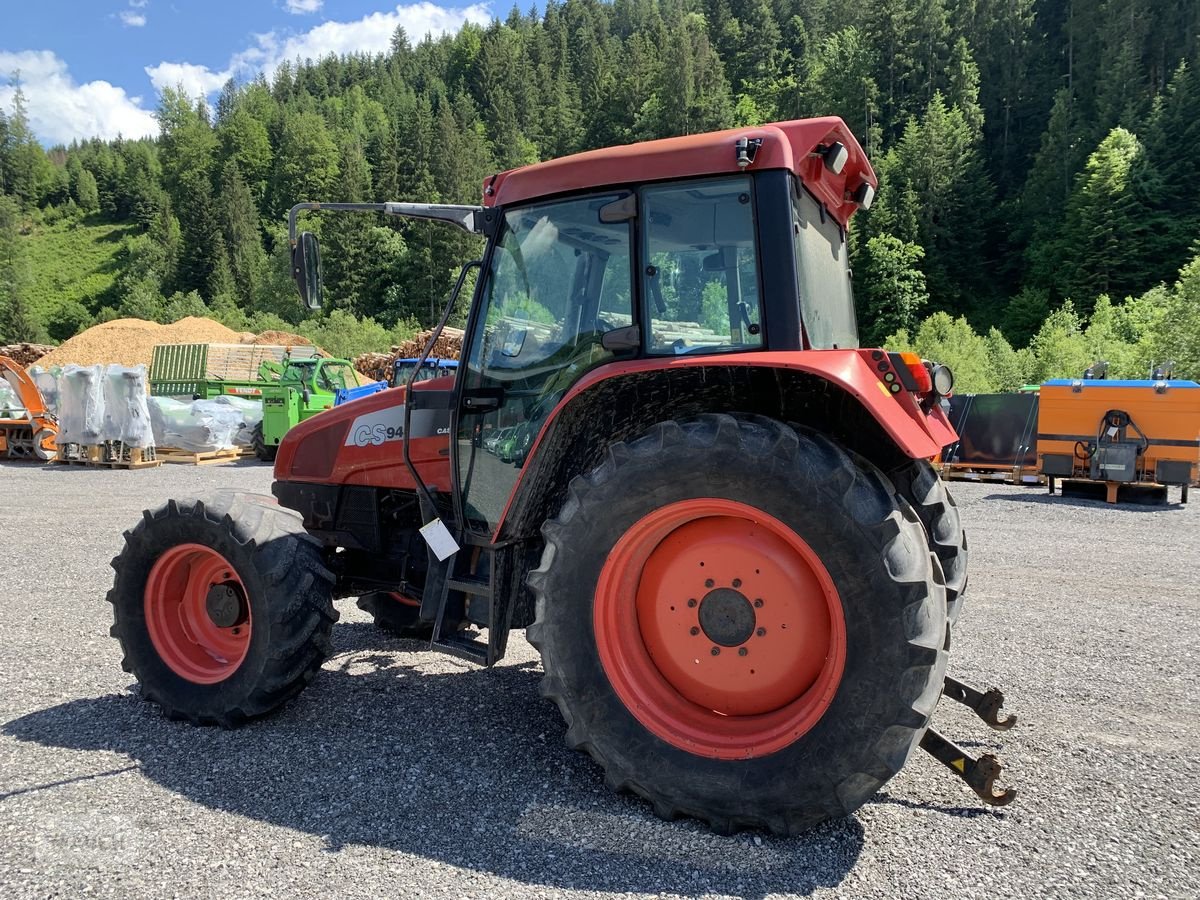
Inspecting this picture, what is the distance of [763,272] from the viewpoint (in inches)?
113

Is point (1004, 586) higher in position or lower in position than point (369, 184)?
lower

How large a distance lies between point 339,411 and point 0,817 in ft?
7.05

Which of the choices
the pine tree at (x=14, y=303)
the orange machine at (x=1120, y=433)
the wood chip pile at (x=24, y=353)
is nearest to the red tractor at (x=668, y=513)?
the orange machine at (x=1120, y=433)

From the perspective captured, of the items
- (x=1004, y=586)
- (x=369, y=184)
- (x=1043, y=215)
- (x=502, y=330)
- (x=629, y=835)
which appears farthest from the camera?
(x=369, y=184)

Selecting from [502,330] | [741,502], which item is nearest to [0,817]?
[502,330]

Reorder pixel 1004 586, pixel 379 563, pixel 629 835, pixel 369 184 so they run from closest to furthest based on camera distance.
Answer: pixel 629 835 → pixel 379 563 → pixel 1004 586 → pixel 369 184

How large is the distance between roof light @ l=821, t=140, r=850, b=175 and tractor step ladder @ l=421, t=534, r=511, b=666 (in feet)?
6.59

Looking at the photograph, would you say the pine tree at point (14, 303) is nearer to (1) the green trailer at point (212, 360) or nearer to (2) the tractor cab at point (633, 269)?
(1) the green trailer at point (212, 360)

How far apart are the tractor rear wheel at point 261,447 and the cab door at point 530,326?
47.3 ft

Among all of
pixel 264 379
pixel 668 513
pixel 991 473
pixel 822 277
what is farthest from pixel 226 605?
pixel 264 379

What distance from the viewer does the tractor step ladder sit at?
324cm

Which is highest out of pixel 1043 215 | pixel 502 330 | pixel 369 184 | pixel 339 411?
pixel 369 184

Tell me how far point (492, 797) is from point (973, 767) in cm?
167

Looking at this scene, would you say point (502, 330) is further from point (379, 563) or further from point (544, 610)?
point (379, 563)
